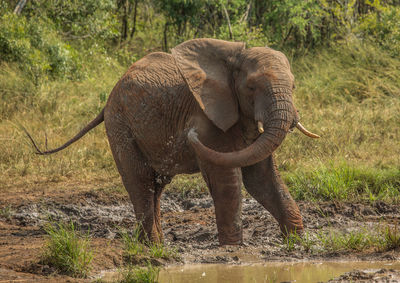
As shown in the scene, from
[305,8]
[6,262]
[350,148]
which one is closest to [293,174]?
[350,148]

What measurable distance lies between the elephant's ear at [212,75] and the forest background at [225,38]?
7.88ft

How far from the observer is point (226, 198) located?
5.96 m

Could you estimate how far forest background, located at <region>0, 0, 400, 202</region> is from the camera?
30.5ft

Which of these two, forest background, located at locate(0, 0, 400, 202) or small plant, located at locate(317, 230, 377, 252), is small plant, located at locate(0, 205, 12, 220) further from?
small plant, located at locate(317, 230, 377, 252)

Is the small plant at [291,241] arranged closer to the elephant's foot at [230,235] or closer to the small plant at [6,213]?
the elephant's foot at [230,235]

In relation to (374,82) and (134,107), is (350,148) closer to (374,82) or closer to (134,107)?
(374,82)

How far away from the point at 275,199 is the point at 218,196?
0.68 metres

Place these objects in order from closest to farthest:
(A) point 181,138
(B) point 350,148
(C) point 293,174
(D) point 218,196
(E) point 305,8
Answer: (D) point 218,196, (A) point 181,138, (C) point 293,174, (B) point 350,148, (E) point 305,8

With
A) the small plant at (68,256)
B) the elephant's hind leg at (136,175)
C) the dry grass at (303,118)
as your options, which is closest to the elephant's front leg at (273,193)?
the elephant's hind leg at (136,175)

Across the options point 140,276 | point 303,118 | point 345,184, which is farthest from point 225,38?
point 140,276

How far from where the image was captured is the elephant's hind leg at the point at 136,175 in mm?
6793

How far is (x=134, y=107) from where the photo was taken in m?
6.64

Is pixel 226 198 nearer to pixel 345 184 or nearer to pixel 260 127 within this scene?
pixel 260 127

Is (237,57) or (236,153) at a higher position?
(237,57)
